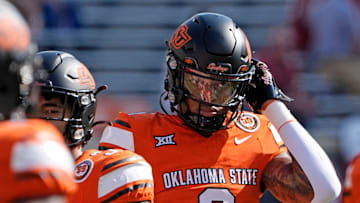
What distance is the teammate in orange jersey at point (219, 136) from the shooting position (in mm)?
2803

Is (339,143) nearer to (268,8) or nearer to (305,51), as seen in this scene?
(305,51)

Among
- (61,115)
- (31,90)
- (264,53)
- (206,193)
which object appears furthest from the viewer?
(264,53)

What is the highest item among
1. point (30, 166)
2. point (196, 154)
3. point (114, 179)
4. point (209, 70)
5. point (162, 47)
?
point (30, 166)

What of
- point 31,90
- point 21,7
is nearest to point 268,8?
point 21,7

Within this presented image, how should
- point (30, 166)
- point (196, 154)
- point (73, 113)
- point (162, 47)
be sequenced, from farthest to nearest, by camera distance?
1. point (162, 47)
2. point (196, 154)
3. point (73, 113)
4. point (30, 166)

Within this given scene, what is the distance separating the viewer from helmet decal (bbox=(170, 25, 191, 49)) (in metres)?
2.98

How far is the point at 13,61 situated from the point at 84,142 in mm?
1084

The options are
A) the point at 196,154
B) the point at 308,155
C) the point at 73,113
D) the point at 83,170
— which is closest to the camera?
the point at 83,170

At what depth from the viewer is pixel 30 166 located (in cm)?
146

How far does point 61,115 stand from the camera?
2.63m

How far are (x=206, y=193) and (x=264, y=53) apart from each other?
308cm

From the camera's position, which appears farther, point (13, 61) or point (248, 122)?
point (248, 122)

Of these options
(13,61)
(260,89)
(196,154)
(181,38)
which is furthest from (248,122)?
(13,61)

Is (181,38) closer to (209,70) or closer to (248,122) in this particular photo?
(209,70)
